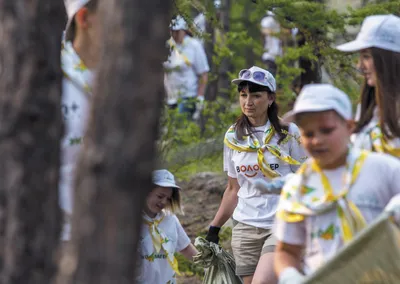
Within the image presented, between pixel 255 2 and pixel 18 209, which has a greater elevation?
pixel 255 2

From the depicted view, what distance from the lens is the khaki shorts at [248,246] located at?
25.5ft

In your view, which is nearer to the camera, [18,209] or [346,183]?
[18,209]

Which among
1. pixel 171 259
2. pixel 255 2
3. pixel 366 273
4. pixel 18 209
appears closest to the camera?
pixel 18 209

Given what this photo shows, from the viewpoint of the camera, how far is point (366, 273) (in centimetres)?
436

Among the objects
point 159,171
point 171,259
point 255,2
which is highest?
point 255,2

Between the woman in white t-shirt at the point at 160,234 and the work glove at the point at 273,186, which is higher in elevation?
the work glove at the point at 273,186

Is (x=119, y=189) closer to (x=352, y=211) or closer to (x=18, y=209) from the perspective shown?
(x=18, y=209)

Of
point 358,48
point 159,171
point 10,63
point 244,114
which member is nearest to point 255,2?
point 244,114

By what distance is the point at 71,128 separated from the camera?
467cm

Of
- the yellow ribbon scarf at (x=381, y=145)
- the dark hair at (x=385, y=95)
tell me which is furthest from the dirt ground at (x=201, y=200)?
the yellow ribbon scarf at (x=381, y=145)

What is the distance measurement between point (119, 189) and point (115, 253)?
0.21 metres

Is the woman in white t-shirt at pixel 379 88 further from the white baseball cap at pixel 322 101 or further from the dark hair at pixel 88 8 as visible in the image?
the dark hair at pixel 88 8

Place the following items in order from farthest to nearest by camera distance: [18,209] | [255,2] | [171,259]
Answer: [255,2]
[171,259]
[18,209]

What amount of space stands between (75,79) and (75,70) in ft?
0.18
